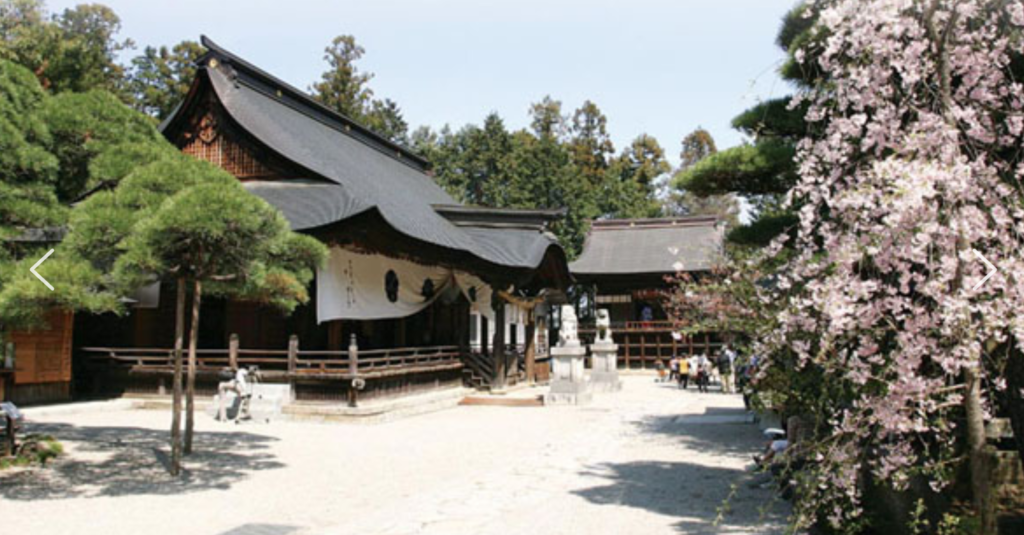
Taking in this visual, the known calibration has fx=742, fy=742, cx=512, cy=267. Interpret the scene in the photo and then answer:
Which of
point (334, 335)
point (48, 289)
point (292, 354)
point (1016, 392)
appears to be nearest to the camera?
point (1016, 392)

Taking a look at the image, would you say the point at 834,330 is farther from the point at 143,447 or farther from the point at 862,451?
the point at 143,447

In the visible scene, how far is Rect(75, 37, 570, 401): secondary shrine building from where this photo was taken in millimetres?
15273

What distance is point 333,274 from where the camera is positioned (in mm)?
15336

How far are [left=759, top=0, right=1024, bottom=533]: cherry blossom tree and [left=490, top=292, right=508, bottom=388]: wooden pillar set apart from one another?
15.2m

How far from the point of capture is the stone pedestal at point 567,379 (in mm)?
18188

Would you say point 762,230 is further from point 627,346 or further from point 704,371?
point 627,346

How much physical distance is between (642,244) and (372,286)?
24.1 metres

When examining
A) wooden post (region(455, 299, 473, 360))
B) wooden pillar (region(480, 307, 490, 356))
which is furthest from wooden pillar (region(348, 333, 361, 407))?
wooden pillar (region(480, 307, 490, 356))

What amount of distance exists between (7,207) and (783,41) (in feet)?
33.1

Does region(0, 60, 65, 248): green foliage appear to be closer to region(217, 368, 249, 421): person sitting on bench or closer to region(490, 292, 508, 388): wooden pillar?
region(217, 368, 249, 421): person sitting on bench

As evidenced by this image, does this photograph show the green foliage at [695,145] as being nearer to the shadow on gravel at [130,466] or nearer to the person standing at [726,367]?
the person standing at [726,367]

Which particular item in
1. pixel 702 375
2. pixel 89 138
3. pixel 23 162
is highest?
pixel 89 138

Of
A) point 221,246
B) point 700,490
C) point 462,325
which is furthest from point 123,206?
point 462,325

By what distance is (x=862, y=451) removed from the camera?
509 centimetres
